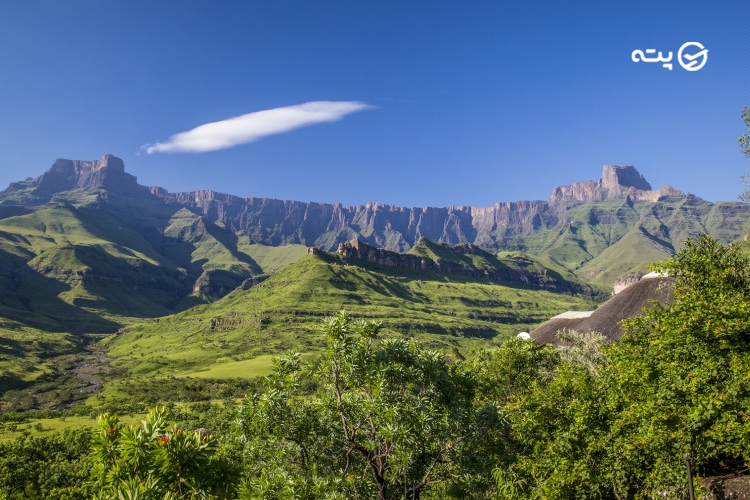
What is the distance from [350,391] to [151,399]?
352ft

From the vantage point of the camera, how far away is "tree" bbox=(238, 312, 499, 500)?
53.3ft

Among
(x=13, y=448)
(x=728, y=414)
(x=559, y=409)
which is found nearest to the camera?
(x=728, y=414)

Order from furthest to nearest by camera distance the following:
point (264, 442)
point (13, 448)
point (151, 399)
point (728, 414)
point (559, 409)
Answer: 1. point (151, 399)
2. point (13, 448)
3. point (559, 409)
4. point (264, 442)
5. point (728, 414)

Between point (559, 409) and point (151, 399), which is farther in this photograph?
point (151, 399)

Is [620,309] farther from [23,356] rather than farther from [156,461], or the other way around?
[23,356]

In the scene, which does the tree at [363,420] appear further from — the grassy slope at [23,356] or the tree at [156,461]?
the grassy slope at [23,356]

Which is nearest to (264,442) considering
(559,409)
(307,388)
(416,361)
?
(416,361)

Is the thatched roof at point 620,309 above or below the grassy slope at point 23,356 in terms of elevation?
above

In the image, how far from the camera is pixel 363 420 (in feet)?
58.9

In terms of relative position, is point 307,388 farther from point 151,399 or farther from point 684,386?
point 684,386

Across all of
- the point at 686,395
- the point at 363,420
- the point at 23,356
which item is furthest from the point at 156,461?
the point at 23,356

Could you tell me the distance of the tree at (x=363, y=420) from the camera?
16234 millimetres

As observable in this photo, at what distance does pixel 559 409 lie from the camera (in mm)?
22609

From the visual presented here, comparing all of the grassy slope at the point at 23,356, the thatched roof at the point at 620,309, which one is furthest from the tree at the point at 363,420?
the grassy slope at the point at 23,356
